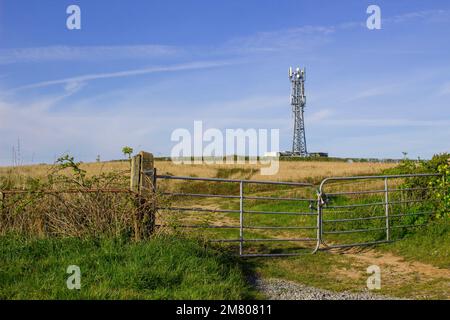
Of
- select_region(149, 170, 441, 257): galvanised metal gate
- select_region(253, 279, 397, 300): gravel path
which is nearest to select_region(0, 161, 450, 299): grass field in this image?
select_region(149, 170, 441, 257): galvanised metal gate

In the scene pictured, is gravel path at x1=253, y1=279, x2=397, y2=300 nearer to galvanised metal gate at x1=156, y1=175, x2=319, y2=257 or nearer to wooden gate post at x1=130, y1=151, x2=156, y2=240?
galvanised metal gate at x1=156, y1=175, x2=319, y2=257

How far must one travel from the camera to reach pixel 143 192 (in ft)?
26.1

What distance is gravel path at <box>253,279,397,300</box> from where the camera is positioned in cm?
622

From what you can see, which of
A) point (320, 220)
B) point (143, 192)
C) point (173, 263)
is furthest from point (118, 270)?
point (320, 220)

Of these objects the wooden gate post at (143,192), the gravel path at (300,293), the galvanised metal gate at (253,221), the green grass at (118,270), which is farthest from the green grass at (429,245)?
the wooden gate post at (143,192)

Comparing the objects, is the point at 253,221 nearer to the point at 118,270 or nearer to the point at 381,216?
the point at 381,216

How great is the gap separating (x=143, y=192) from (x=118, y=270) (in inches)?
85.3

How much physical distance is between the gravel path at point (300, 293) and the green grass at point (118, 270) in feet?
1.11

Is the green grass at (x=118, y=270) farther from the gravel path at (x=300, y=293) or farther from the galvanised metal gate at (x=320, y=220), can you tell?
the galvanised metal gate at (x=320, y=220)

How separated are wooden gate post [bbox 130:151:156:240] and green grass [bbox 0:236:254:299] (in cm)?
42

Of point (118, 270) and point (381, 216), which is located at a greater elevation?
point (381, 216)
